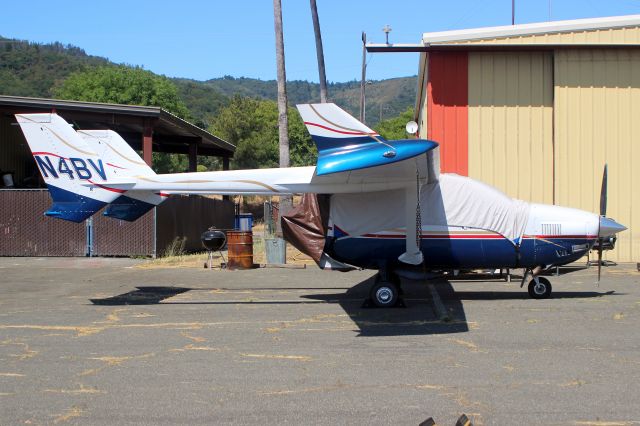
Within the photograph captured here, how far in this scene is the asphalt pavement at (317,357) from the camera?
5.69 meters

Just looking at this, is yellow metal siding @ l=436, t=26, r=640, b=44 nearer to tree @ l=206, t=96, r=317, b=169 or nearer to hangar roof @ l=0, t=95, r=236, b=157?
hangar roof @ l=0, t=95, r=236, b=157

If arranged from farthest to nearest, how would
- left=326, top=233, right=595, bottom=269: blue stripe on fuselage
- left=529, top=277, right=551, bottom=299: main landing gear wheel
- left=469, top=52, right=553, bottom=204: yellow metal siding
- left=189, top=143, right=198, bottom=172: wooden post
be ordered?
1. left=189, top=143, right=198, bottom=172: wooden post
2. left=469, top=52, right=553, bottom=204: yellow metal siding
3. left=529, top=277, right=551, bottom=299: main landing gear wheel
4. left=326, top=233, right=595, bottom=269: blue stripe on fuselage

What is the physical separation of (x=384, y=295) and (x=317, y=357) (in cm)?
370

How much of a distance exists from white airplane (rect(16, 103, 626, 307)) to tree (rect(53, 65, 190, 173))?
71.6 m

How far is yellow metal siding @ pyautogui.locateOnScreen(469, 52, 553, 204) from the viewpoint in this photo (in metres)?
19.2

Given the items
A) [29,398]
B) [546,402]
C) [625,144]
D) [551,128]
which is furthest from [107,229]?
[546,402]

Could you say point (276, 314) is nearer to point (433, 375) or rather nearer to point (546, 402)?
point (433, 375)

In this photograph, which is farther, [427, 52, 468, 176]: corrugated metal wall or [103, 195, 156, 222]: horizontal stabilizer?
[427, 52, 468, 176]: corrugated metal wall

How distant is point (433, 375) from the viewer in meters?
6.73

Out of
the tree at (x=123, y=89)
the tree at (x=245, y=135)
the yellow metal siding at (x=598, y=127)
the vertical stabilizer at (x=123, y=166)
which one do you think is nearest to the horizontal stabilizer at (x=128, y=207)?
the vertical stabilizer at (x=123, y=166)

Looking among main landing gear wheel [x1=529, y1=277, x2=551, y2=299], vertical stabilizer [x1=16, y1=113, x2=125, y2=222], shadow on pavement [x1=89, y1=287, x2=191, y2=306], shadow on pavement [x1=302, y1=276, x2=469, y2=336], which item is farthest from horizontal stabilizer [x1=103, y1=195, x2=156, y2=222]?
main landing gear wheel [x1=529, y1=277, x2=551, y2=299]

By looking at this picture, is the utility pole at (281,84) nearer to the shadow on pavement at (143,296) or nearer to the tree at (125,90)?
the shadow on pavement at (143,296)

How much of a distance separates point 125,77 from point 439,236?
271 ft

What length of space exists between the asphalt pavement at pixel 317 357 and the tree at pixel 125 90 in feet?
239
